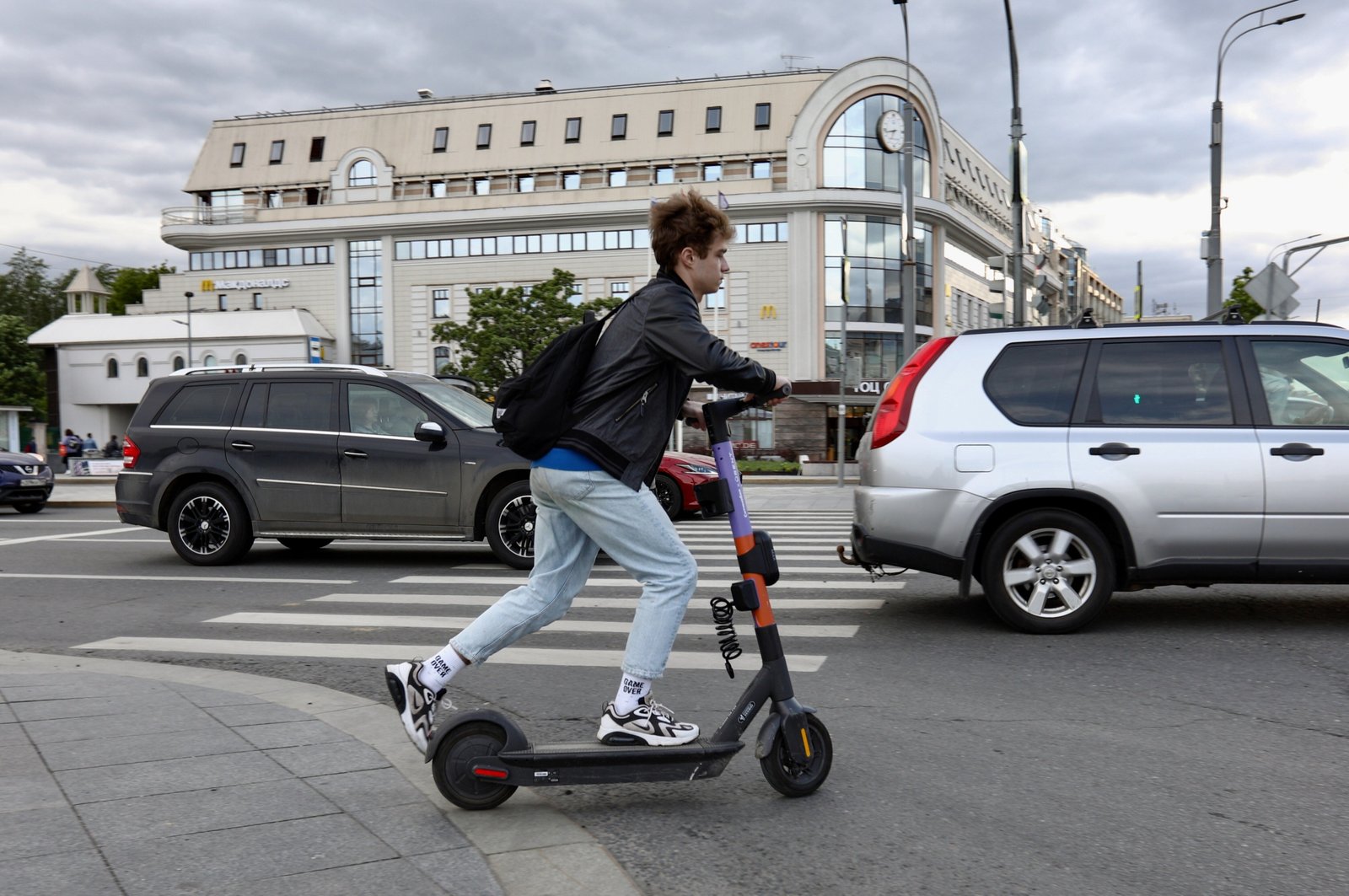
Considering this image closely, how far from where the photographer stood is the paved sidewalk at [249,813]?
2.92 meters

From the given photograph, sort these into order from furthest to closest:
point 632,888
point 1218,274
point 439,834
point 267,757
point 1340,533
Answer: point 1218,274
point 1340,533
point 267,757
point 439,834
point 632,888

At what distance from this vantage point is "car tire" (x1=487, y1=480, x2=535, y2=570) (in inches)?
387

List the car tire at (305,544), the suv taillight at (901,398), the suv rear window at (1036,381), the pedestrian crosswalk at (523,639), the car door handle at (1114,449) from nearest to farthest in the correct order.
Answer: the pedestrian crosswalk at (523,639) → the car door handle at (1114,449) → the suv rear window at (1036,381) → the suv taillight at (901,398) → the car tire at (305,544)

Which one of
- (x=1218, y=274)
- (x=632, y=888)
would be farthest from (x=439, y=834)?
(x=1218, y=274)

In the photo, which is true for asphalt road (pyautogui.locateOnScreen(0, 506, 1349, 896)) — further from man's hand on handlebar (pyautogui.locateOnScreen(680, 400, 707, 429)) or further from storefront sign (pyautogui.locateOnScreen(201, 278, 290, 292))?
storefront sign (pyautogui.locateOnScreen(201, 278, 290, 292))

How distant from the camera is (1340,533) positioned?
6.35m

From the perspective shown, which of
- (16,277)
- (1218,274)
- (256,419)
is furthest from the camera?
(16,277)

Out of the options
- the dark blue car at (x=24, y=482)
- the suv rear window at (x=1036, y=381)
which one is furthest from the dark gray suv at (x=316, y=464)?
the dark blue car at (x=24, y=482)

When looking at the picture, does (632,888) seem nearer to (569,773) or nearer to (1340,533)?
(569,773)

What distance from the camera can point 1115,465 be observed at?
21.2 feet

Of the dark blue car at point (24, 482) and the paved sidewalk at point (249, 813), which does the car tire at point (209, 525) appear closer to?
the paved sidewalk at point (249, 813)

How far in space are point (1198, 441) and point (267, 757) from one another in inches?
205

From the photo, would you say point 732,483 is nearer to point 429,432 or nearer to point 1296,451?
point 1296,451

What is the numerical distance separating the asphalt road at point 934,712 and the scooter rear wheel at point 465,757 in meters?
0.39
